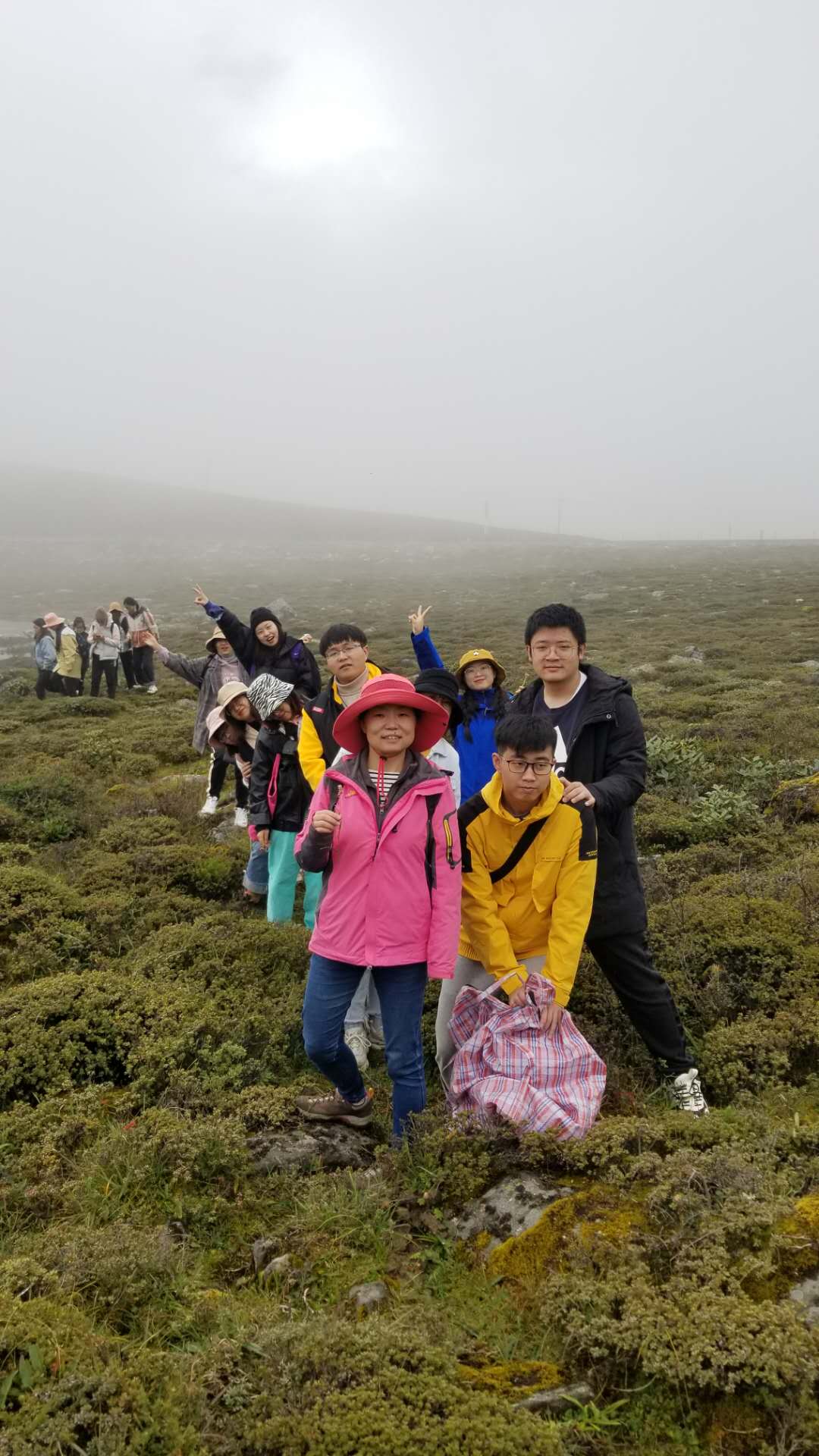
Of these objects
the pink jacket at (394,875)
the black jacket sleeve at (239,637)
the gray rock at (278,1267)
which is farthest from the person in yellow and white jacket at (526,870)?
the black jacket sleeve at (239,637)

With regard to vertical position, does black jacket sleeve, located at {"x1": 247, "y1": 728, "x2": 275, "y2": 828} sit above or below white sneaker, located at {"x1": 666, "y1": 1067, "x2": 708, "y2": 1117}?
above

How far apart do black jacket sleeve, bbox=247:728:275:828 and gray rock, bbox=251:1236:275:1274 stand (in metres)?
3.22

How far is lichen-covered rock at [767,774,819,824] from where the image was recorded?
832 cm

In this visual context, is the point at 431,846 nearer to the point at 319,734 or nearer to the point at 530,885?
the point at 530,885

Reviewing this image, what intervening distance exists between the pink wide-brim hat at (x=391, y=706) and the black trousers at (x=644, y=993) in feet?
5.02

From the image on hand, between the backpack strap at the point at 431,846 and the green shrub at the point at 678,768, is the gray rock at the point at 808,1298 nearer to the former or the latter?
the backpack strap at the point at 431,846

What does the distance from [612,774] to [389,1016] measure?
181 cm

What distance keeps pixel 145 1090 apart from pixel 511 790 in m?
3.00

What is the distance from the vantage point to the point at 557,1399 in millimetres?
2473

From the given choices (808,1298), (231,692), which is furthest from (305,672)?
(808,1298)

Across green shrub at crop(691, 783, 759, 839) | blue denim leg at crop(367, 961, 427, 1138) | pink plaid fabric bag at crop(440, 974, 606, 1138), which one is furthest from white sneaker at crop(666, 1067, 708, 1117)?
green shrub at crop(691, 783, 759, 839)

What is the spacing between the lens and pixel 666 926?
5949 mm

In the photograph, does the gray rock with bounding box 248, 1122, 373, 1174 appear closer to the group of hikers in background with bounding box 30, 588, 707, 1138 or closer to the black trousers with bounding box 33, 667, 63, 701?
the group of hikers in background with bounding box 30, 588, 707, 1138

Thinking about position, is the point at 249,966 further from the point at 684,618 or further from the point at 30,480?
the point at 30,480
